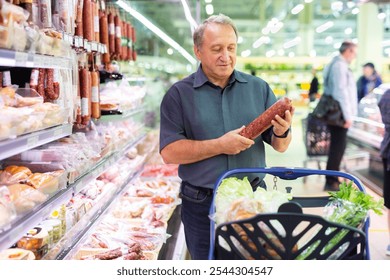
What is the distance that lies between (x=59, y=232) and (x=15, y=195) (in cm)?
68

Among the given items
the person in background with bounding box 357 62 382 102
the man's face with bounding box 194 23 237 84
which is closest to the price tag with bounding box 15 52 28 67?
the man's face with bounding box 194 23 237 84

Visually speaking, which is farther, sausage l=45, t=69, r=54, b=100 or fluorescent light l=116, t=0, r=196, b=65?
fluorescent light l=116, t=0, r=196, b=65

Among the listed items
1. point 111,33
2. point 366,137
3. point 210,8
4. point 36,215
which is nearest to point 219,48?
point 36,215

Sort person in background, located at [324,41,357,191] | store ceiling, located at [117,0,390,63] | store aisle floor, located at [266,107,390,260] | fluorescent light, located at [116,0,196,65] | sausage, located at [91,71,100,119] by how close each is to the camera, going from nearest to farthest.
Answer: sausage, located at [91,71,100,119] → fluorescent light, located at [116,0,196,65] → store aisle floor, located at [266,107,390,260] → store ceiling, located at [117,0,390,63] → person in background, located at [324,41,357,191]

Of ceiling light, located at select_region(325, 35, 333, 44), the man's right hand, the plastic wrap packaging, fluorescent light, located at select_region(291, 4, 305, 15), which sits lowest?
the plastic wrap packaging

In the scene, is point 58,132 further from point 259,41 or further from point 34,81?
point 259,41

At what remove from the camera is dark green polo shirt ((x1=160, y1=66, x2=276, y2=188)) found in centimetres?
264

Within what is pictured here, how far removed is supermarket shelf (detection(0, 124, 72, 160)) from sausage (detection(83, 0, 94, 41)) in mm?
731

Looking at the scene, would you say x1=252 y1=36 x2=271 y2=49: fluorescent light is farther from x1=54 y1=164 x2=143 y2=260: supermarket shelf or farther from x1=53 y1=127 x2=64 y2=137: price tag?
x1=53 y1=127 x2=64 y2=137: price tag

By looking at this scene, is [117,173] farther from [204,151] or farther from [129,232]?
[204,151]

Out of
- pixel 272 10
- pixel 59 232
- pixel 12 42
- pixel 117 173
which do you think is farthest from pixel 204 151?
pixel 272 10

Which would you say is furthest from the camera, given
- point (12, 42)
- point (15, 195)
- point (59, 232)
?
point (59, 232)

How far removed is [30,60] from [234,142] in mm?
941

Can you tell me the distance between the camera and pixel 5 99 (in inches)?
86.0
